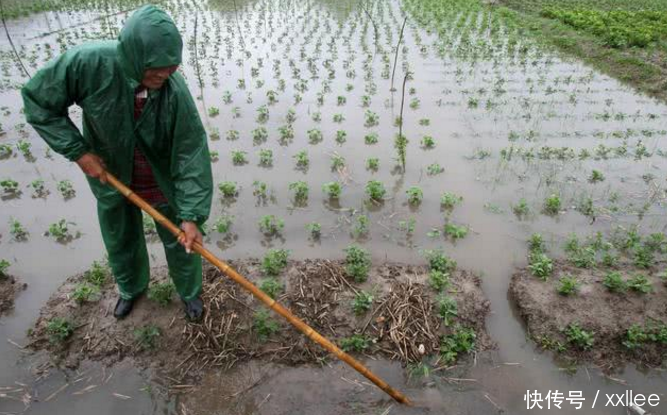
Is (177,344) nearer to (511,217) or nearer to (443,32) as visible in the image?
(511,217)

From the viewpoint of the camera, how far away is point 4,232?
478cm

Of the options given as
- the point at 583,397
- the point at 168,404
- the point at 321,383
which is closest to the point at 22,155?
the point at 168,404

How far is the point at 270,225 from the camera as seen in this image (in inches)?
192

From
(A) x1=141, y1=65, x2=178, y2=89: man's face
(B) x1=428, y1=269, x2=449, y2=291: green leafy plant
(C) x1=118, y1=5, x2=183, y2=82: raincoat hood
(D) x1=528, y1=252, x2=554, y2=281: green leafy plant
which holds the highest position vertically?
(C) x1=118, y1=5, x2=183, y2=82: raincoat hood

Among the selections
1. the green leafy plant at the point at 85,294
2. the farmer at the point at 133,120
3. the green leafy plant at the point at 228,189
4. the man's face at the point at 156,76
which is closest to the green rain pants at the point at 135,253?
the farmer at the point at 133,120

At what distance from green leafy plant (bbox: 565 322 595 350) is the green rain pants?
123 inches

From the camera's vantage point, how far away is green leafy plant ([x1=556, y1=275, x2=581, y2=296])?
3.88 m

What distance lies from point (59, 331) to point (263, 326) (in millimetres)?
1649

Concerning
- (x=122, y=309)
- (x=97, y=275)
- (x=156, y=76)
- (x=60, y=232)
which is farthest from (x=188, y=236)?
(x=60, y=232)

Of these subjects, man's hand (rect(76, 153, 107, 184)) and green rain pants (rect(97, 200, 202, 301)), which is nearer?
man's hand (rect(76, 153, 107, 184))

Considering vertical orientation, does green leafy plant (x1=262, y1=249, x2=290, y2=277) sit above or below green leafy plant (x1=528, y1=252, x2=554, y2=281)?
below

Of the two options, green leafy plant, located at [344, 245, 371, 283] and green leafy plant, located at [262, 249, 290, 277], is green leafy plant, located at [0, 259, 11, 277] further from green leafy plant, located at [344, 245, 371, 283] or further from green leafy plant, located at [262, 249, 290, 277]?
green leafy plant, located at [344, 245, 371, 283]

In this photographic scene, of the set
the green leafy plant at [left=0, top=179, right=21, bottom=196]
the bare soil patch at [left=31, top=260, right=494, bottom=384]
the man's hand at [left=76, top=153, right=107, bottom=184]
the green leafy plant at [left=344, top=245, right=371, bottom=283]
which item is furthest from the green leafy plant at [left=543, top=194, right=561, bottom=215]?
the green leafy plant at [left=0, top=179, right=21, bottom=196]

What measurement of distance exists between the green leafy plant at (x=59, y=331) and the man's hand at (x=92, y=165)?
1.50m
